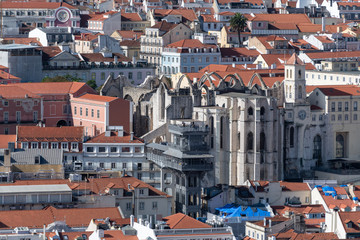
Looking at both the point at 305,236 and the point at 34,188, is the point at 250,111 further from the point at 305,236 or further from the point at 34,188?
the point at 305,236

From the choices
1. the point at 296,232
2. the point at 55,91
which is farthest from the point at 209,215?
the point at 55,91

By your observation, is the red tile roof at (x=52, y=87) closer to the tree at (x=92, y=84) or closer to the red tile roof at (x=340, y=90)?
the tree at (x=92, y=84)

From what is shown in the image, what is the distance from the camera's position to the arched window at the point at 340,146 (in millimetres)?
141750

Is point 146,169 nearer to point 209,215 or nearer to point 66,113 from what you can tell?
point 209,215

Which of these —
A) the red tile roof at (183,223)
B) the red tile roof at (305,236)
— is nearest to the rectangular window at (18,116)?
the red tile roof at (183,223)

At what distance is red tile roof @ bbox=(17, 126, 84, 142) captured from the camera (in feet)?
422

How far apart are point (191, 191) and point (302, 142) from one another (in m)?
19.6

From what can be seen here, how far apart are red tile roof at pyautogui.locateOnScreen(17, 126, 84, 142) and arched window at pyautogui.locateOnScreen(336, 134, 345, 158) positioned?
24070 millimetres

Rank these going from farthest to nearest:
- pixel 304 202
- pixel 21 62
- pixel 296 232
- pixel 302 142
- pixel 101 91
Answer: pixel 21 62 < pixel 101 91 < pixel 302 142 < pixel 304 202 < pixel 296 232

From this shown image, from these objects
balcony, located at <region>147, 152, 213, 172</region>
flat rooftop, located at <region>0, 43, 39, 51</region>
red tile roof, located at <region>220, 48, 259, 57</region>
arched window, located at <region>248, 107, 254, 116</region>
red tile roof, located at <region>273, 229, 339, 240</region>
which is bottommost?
red tile roof, located at <region>273, 229, 339, 240</region>

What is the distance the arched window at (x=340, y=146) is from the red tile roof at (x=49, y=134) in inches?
948

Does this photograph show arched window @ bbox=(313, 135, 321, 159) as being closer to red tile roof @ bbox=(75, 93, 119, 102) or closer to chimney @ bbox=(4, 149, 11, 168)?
red tile roof @ bbox=(75, 93, 119, 102)

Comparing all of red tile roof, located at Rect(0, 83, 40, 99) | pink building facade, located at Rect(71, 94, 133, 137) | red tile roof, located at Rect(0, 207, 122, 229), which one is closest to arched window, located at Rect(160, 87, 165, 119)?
pink building facade, located at Rect(71, 94, 133, 137)

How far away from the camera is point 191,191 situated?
121 meters
